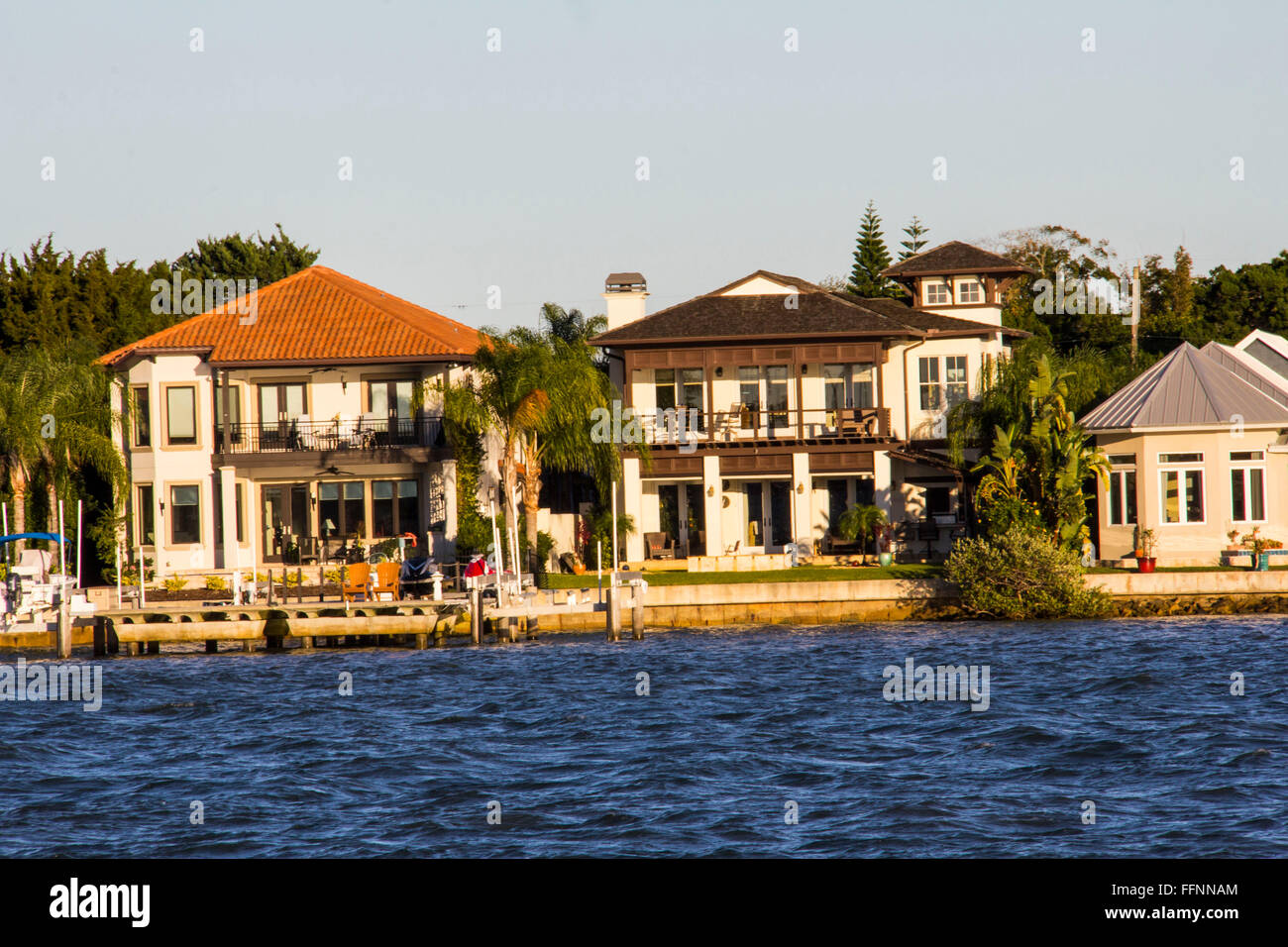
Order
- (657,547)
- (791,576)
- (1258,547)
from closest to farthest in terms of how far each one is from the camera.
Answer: (1258,547) < (791,576) < (657,547)

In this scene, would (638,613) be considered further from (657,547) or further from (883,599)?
(657,547)

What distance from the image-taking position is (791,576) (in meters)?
35.0

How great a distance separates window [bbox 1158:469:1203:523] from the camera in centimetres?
3497

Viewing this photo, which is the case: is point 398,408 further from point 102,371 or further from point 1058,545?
point 1058,545

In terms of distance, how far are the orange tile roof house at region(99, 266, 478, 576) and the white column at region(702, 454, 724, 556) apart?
683 cm

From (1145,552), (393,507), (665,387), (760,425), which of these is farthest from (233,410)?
(1145,552)

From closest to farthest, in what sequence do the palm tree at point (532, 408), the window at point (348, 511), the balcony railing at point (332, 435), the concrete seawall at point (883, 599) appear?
the concrete seawall at point (883, 599)
the palm tree at point (532, 408)
the balcony railing at point (332, 435)
the window at point (348, 511)

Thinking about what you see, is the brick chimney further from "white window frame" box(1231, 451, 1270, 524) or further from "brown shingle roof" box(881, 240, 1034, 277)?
"white window frame" box(1231, 451, 1270, 524)

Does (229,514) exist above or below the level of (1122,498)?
above

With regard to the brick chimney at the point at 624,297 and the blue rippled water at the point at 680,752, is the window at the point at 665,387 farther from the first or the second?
the blue rippled water at the point at 680,752

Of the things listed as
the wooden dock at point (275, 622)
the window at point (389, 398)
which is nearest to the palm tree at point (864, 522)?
the wooden dock at point (275, 622)

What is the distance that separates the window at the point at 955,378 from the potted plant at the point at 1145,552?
7788mm

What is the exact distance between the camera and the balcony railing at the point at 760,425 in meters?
38.8

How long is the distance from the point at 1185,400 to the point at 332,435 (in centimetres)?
2210
